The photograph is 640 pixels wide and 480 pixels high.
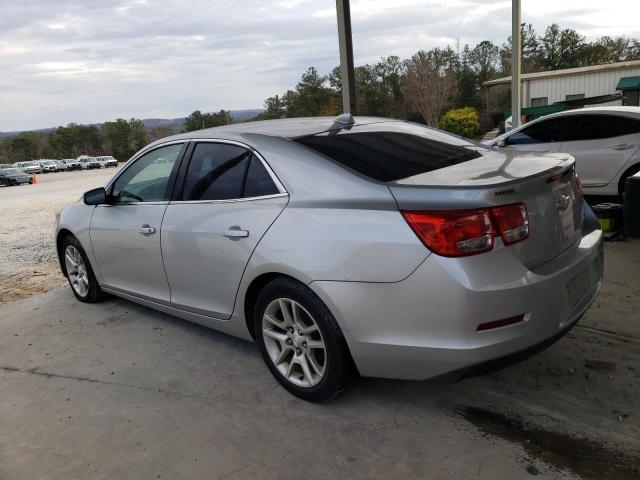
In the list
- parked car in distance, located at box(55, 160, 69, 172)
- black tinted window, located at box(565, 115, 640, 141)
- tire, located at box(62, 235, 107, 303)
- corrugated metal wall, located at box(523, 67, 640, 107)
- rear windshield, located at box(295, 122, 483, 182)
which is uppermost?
corrugated metal wall, located at box(523, 67, 640, 107)

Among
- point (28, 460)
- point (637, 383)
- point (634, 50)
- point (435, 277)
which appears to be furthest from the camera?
point (634, 50)

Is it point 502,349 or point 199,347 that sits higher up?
point 502,349

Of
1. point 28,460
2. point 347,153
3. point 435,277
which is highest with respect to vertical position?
point 347,153

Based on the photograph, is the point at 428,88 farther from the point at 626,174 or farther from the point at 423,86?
the point at 626,174

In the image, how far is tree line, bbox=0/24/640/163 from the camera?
30750mm

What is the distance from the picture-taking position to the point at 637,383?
2943 millimetres

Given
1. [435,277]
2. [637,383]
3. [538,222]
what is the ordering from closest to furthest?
[435,277] → [538,222] → [637,383]

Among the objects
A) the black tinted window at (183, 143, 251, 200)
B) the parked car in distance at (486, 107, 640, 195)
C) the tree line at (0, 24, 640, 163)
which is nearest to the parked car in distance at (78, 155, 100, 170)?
the tree line at (0, 24, 640, 163)

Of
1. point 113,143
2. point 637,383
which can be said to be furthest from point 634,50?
point 113,143

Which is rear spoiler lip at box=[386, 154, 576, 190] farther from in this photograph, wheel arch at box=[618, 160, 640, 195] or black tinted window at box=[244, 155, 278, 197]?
wheel arch at box=[618, 160, 640, 195]

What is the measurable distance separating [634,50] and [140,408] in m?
57.0

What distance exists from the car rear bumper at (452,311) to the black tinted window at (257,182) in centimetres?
68

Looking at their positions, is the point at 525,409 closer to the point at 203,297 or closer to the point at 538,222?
the point at 538,222

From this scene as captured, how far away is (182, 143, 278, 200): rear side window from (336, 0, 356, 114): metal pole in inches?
190
